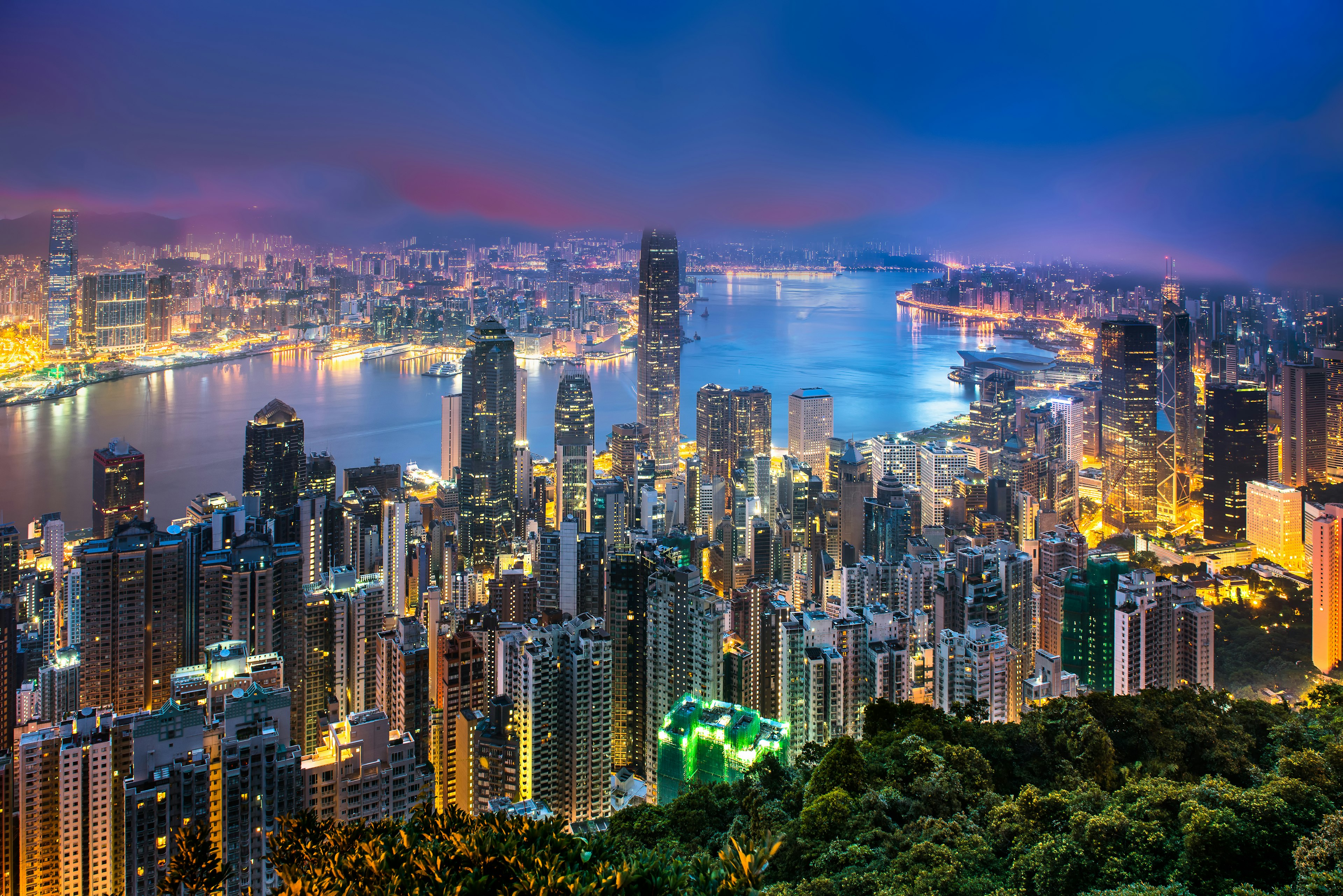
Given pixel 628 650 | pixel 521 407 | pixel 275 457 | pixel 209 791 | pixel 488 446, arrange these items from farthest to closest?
1. pixel 521 407
2. pixel 488 446
3. pixel 275 457
4. pixel 628 650
5. pixel 209 791

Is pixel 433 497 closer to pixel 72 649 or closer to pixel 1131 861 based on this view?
pixel 72 649

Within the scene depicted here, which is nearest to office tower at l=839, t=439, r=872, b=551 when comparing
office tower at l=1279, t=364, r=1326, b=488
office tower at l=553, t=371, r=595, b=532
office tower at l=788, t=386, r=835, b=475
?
office tower at l=788, t=386, r=835, b=475

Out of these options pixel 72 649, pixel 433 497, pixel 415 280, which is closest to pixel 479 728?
pixel 72 649

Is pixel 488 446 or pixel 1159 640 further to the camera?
pixel 488 446

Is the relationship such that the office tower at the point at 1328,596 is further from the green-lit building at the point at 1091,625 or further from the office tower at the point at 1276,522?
the office tower at the point at 1276,522

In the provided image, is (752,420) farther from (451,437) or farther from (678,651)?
(678,651)

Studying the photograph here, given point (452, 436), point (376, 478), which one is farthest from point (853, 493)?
point (376, 478)

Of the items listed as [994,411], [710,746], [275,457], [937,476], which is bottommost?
[710,746]
